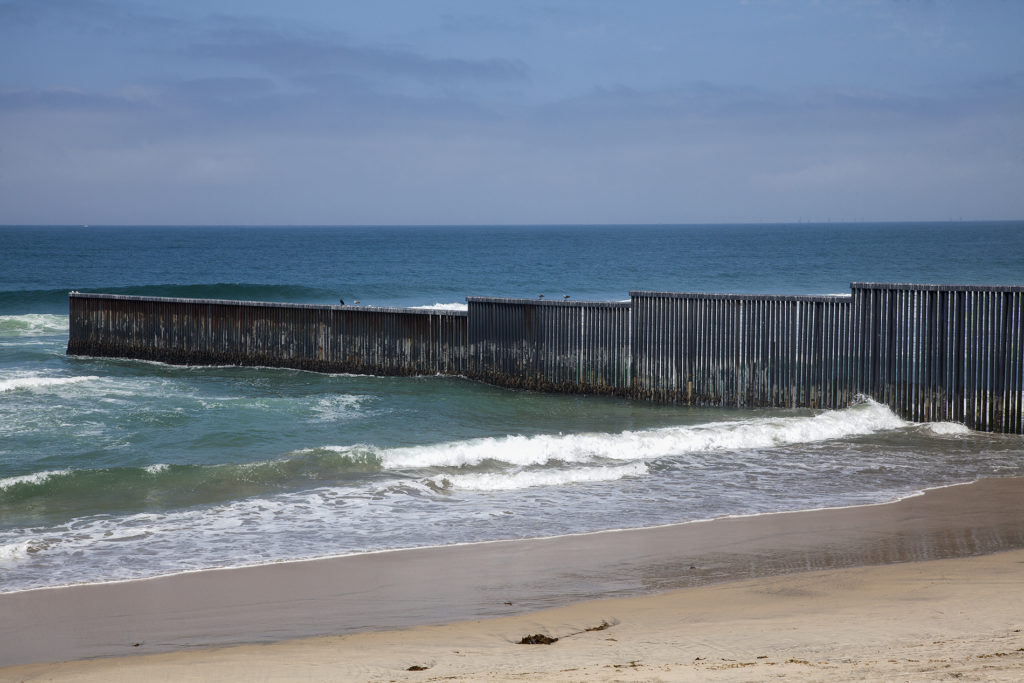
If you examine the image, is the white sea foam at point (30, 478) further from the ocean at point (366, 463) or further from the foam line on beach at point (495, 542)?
the foam line on beach at point (495, 542)

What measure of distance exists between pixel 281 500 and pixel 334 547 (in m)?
1.99

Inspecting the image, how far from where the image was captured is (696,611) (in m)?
6.66

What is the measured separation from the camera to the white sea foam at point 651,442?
41.0 feet

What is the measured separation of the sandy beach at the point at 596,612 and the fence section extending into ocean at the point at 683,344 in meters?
4.55

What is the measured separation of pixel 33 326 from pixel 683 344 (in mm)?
25277

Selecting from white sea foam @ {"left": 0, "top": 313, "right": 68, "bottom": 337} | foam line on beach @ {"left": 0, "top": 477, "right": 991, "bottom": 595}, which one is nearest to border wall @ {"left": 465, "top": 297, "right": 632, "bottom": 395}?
foam line on beach @ {"left": 0, "top": 477, "right": 991, "bottom": 595}

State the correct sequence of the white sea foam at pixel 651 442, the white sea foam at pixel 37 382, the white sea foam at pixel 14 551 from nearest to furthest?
the white sea foam at pixel 14 551 < the white sea foam at pixel 651 442 < the white sea foam at pixel 37 382

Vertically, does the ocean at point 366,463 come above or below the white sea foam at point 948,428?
below

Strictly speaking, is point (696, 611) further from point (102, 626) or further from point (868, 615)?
point (102, 626)

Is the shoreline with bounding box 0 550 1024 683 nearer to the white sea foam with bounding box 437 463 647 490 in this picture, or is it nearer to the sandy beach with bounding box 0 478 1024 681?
the sandy beach with bounding box 0 478 1024 681

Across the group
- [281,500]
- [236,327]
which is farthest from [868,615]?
[236,327]

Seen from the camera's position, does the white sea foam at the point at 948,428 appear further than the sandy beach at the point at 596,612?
Yes

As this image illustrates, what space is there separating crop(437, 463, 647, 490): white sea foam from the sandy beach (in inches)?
94.5

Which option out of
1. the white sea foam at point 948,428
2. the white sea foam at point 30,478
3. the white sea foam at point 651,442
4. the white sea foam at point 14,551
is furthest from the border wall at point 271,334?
the white sea foam at point 14,551
